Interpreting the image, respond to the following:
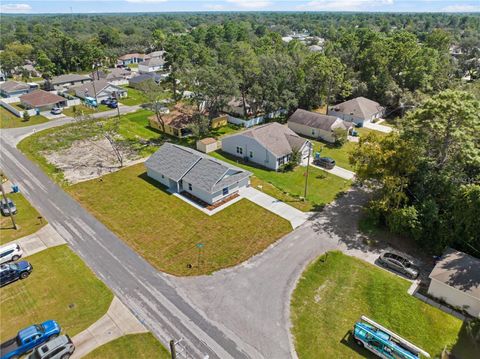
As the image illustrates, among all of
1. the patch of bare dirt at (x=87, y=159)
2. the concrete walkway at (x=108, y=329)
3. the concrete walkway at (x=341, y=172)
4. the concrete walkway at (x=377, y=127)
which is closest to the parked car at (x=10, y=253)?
the concrete walkway at (x=108, y=329)

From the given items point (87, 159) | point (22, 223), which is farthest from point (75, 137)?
point (22, 223)

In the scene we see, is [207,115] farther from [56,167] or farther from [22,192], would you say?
[22,192]

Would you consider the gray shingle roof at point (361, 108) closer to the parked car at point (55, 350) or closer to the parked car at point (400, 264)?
the parked car at point (400, 264)

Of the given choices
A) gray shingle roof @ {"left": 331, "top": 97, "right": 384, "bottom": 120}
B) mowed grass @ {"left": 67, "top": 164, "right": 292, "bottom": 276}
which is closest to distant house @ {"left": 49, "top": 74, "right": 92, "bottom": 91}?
mowed grass @ {"left": 67, "top": 164, "right": 292, "bottom": 276}

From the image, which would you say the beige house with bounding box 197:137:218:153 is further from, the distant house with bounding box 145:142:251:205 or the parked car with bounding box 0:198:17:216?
the parked car with bounding box 0:198:17:216

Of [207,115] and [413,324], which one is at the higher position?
[207,115]

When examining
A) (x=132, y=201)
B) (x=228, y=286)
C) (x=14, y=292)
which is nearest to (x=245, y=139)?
(x=132, y=201)
